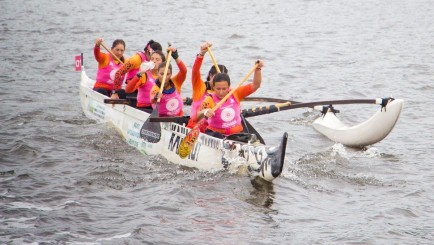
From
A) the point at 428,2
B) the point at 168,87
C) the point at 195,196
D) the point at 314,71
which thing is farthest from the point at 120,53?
the point at 428,2

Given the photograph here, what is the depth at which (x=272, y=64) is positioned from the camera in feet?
82.4

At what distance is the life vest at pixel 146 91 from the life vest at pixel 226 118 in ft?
7.19

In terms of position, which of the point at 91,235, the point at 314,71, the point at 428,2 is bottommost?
the point at 91,235

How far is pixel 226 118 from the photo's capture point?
40.7 feet

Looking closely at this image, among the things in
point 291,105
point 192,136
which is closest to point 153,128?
point 192,136

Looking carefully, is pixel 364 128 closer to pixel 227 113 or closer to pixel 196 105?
pixel 227 113

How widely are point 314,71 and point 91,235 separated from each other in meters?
15.0

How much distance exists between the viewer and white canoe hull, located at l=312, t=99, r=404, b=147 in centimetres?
1355

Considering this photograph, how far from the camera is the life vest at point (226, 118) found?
12359 millimetres

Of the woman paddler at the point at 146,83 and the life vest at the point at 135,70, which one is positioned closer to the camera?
the woman paddler at the point at 146,83

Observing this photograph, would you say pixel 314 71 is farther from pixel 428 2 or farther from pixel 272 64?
pixel 428 2

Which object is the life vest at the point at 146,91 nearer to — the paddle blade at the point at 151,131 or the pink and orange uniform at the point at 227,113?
the paddle blade at the point at 151,131

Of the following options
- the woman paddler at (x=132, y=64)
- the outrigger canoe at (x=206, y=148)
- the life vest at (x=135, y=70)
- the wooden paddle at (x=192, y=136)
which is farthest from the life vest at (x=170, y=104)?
the life vest at (x=135, y=70)

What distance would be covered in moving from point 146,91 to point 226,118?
8.33ft
